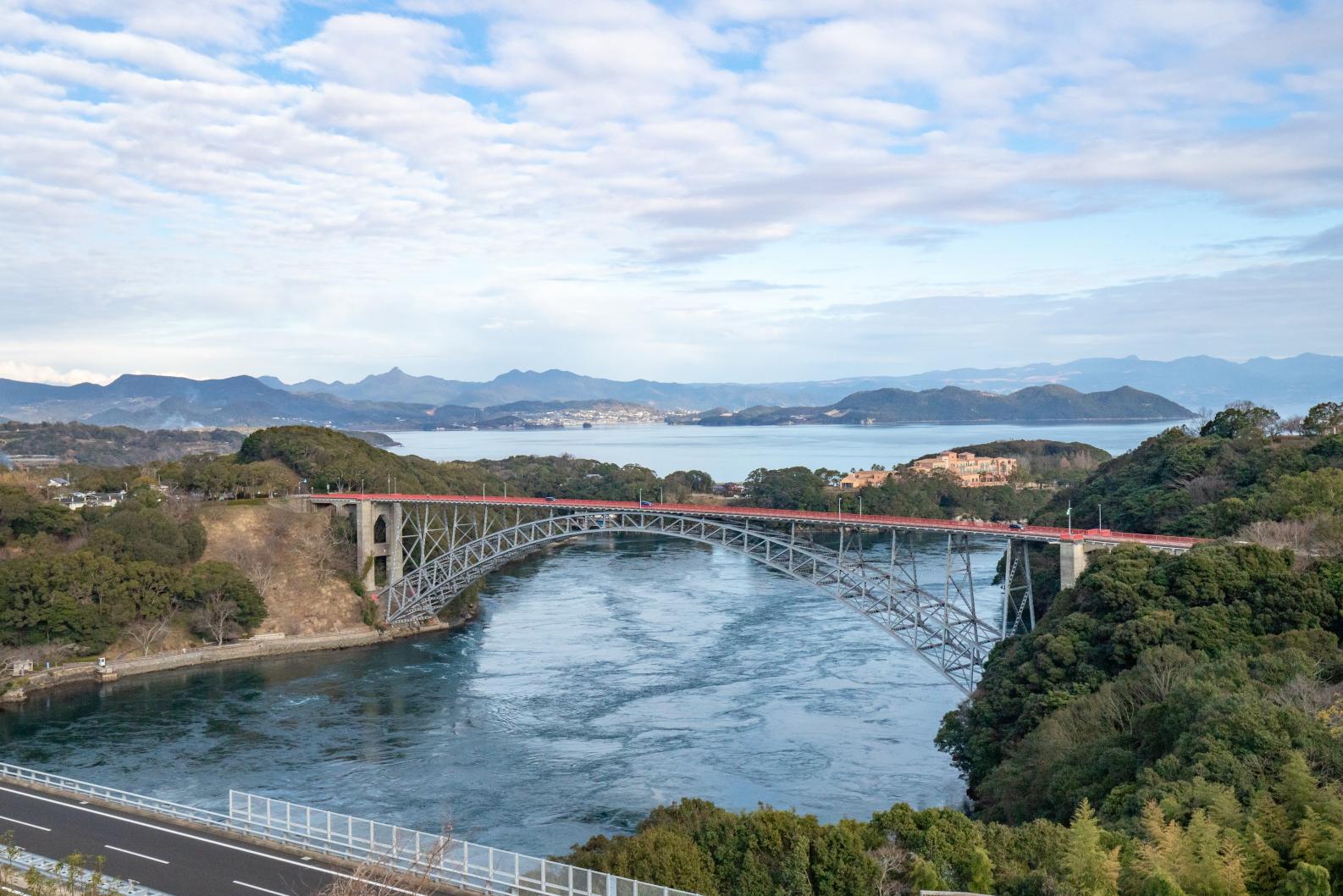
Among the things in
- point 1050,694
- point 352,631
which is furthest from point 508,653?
point 1050,694

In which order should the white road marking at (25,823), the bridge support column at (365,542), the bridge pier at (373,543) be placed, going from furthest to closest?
the bridge pier at (373,543) → the bridge support column at (365,542) → the white road marking at (25,823)

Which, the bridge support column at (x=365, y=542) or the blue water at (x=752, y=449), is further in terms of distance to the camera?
the blue water at (x=752, y=449)

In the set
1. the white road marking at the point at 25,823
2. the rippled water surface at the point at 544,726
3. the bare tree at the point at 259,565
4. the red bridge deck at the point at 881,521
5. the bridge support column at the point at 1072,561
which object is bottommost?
the rippled water surface at the point at 544,726

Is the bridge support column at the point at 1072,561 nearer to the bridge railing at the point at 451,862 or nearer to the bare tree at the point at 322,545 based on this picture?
the bridge railing at the point at 451,862

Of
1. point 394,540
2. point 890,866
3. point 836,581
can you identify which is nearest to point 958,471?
point 394,540

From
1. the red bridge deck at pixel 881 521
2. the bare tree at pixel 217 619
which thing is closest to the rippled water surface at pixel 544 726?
the bare tree at pixel 217 619

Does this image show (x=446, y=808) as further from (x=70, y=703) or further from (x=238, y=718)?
(x=70, y=703)

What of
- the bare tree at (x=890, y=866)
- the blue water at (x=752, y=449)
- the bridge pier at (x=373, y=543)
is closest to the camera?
the bare tree at (x=890, y=866)
